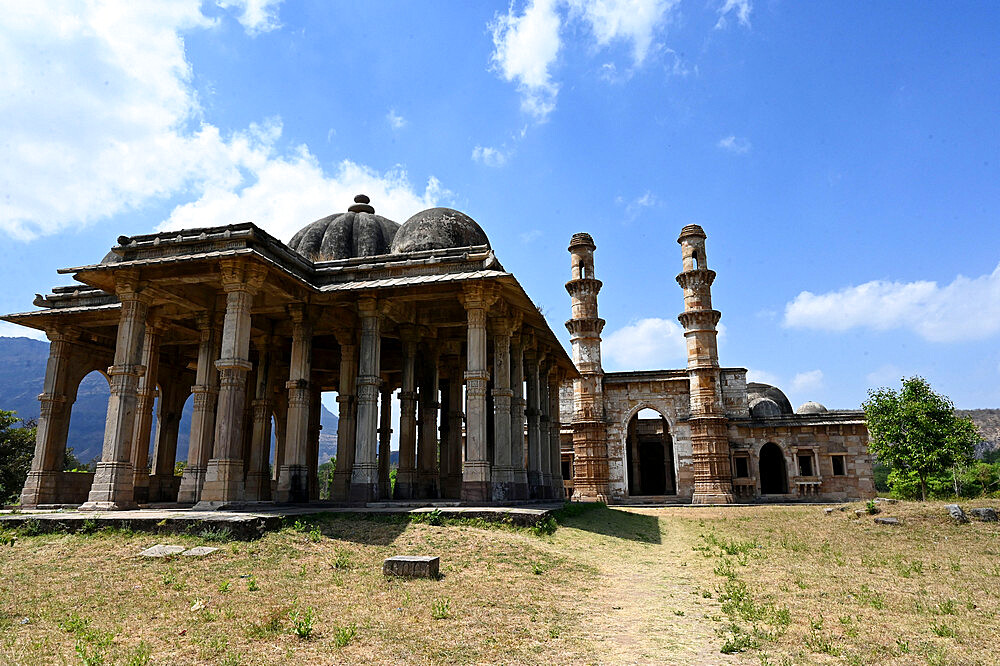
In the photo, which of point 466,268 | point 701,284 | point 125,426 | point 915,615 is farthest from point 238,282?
point 701,284

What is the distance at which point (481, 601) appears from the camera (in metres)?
8.59

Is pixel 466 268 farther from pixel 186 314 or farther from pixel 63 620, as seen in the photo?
pixel 63 620

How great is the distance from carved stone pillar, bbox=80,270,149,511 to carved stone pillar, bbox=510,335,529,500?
997 cm

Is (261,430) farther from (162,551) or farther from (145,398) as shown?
(162,551)

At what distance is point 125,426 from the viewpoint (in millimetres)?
15500

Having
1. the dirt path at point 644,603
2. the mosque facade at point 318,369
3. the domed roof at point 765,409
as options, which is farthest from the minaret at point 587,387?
the dirt path at point 644,603

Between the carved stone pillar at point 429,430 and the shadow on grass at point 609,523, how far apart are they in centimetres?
570

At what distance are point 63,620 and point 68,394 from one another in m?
17.7

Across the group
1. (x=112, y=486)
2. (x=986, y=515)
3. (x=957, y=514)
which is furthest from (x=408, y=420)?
(x=986, y=515)

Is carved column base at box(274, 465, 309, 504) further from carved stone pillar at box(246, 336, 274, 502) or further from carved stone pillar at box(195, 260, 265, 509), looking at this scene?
carved stone pillar at box(246, 336, 274, 502)

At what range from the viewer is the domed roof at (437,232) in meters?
20.1

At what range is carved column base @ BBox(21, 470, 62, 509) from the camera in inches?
796

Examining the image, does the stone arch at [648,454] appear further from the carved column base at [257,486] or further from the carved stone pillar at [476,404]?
the carved stone pillar at [476,404]

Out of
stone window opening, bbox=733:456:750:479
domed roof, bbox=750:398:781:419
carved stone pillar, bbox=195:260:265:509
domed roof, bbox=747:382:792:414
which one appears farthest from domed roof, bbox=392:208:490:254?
domed roof, bbox=747:382:792:414
